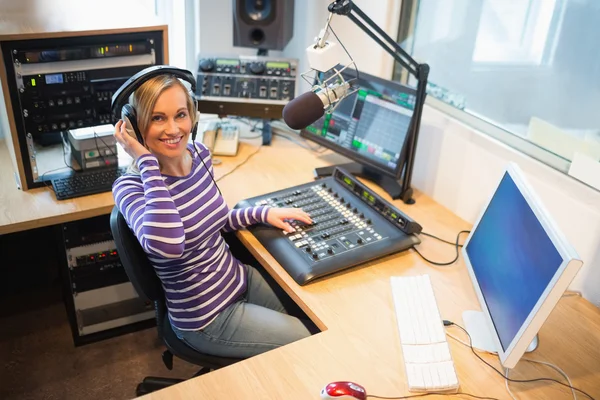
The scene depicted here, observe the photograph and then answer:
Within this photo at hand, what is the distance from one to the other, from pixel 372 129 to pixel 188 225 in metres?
0.75

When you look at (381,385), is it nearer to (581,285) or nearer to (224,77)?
(581,285)

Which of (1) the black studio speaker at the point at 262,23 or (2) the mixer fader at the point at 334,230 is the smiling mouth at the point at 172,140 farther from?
(1) the black studio speaker at the point at 262,23

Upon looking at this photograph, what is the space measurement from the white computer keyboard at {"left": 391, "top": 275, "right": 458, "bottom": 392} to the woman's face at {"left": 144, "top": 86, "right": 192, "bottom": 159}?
67cm

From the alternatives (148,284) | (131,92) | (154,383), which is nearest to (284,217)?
(148,284)

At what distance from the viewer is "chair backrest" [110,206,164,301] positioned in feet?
4.99

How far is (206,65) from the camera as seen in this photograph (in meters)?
2.27

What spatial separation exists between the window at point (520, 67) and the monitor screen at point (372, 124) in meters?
0.20

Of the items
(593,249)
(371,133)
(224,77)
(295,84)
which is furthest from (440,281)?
(224,77)

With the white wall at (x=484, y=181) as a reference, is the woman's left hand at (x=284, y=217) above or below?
below

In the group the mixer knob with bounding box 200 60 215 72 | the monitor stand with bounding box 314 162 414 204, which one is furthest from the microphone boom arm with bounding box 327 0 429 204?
the mixer knob with bounding box 200 60 215 72

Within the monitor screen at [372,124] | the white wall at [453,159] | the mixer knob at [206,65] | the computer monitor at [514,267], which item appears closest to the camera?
the computer monitor at [514,267]

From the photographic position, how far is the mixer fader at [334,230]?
1594 mm

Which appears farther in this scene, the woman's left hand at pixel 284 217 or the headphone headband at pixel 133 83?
the woman's left hand at pixel 284 217

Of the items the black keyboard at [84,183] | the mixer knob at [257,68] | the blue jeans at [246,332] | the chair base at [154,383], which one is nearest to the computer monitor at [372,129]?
the mixer knob at [257,68]
